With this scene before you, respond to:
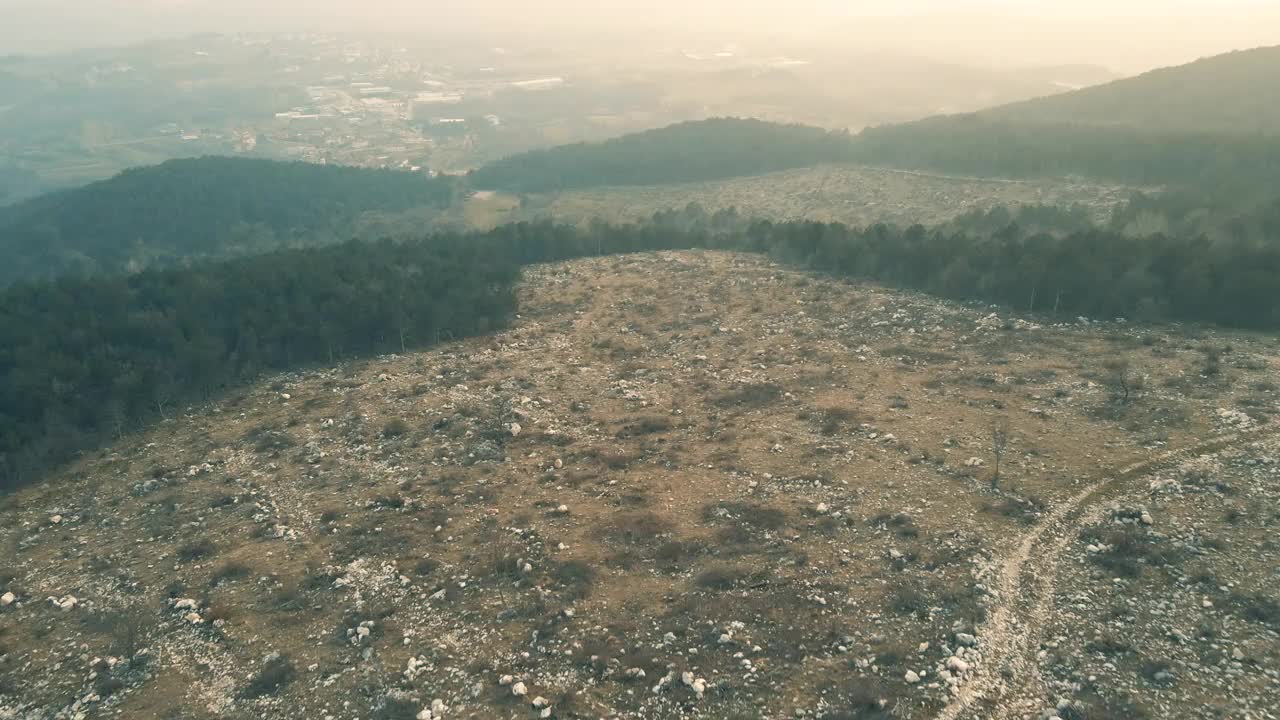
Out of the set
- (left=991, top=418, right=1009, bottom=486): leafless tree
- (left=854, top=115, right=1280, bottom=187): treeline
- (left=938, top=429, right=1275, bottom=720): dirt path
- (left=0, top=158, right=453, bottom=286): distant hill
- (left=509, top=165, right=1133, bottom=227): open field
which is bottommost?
(left=0, top=158, right=453, bottom=286): distant hill

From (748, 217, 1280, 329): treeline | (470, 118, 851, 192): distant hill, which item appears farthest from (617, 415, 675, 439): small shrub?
(470, 118, 851, 192): distant hill

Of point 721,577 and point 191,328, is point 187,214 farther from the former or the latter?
point 721,577

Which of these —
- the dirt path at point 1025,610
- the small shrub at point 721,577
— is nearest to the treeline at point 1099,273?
the dirt path at point 1025,610

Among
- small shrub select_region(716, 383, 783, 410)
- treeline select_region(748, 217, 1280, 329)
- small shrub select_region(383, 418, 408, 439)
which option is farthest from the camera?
treeline select_region(748, 217, 1280, 329)

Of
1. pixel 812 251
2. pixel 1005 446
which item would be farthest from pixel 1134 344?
pixel 812 251

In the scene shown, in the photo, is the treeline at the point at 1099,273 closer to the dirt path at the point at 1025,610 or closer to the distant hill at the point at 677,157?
the dirt path at the point at 1025,610

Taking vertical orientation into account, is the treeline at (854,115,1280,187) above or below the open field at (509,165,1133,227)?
above

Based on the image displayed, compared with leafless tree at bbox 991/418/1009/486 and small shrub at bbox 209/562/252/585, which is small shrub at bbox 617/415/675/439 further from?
small shrub at bbox 209/562/252/585

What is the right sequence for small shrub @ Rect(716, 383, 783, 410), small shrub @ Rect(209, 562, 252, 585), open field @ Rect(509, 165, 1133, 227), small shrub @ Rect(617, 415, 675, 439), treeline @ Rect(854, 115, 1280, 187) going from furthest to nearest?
1. open field @ Rect(509, 165, 1133, 227)
2. treeline @ Rect(854, 115, 1280, 187)
3. small shrub @ Rect(716, 383, 783, 410)
4. small shrub @ Rect(617, 415, 675, 439)
5. small shrub @ Rect(209, 562, 252, 585)
